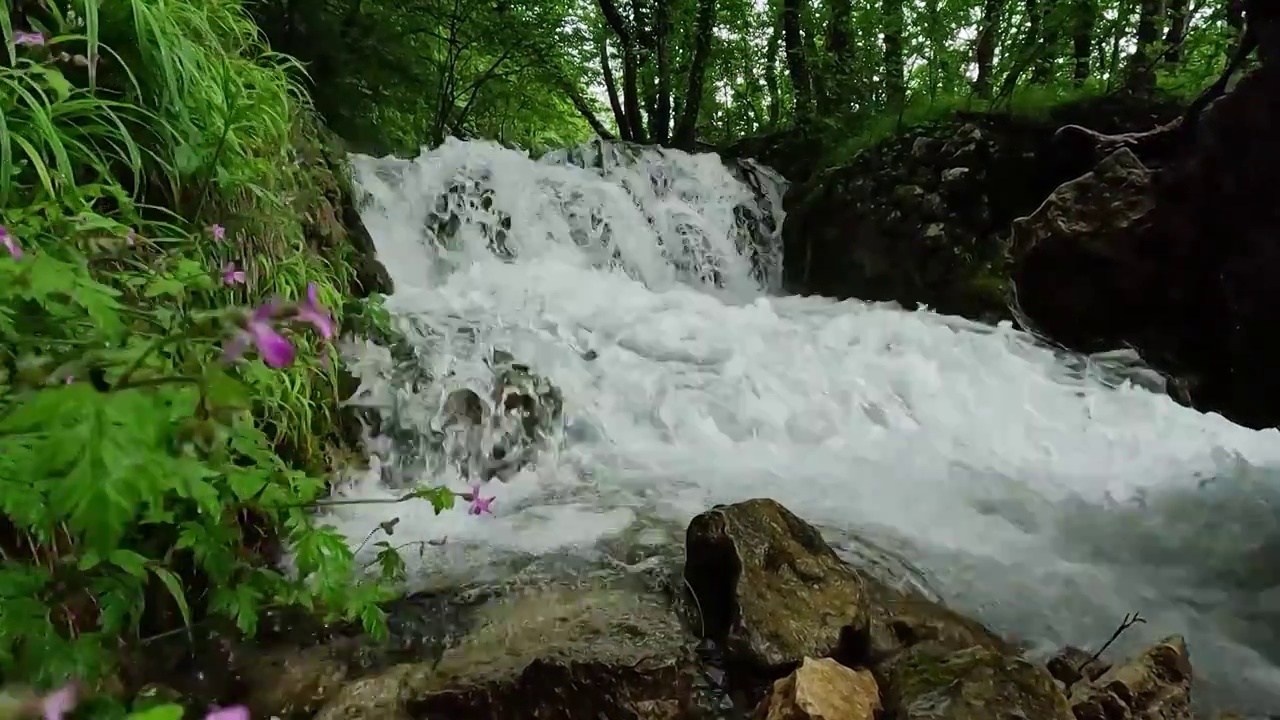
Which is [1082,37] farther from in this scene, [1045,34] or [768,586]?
[768,586]

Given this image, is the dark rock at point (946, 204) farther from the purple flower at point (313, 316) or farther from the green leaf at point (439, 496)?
the purple flower at point (313, 316)

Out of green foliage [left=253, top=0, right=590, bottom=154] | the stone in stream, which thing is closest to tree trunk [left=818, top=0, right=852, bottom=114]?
green foliage [left=253, top=0, right=590, bottom=154]

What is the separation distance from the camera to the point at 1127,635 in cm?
261

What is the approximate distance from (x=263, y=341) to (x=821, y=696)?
1630mm

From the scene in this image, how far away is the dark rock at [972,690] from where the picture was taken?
179 cm

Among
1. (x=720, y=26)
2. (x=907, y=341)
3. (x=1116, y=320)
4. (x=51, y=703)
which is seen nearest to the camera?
Result: (x=51, y=703)

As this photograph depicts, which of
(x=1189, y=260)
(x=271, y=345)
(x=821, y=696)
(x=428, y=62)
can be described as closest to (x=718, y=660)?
A: (x=821, y=696)

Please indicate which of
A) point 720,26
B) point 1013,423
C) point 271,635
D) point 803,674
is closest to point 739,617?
point 803,674

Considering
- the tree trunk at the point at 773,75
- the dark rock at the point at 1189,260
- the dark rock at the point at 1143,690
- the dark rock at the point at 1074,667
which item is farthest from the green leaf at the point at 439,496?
the tree trunk at the point at 773,75

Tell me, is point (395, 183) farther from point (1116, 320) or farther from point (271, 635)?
point (1116, 320)

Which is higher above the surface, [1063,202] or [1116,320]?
[1063,202]

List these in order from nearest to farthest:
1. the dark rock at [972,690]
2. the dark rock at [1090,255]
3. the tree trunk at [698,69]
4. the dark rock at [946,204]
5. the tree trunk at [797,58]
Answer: the dark rock at [972,690] < the dark rock at [1090,255] < the dark rock at [946,204] < the tree trunk at [797,58] < the tree trunk at [698,69]

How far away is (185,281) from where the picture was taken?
172 cm

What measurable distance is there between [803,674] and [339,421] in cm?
235
